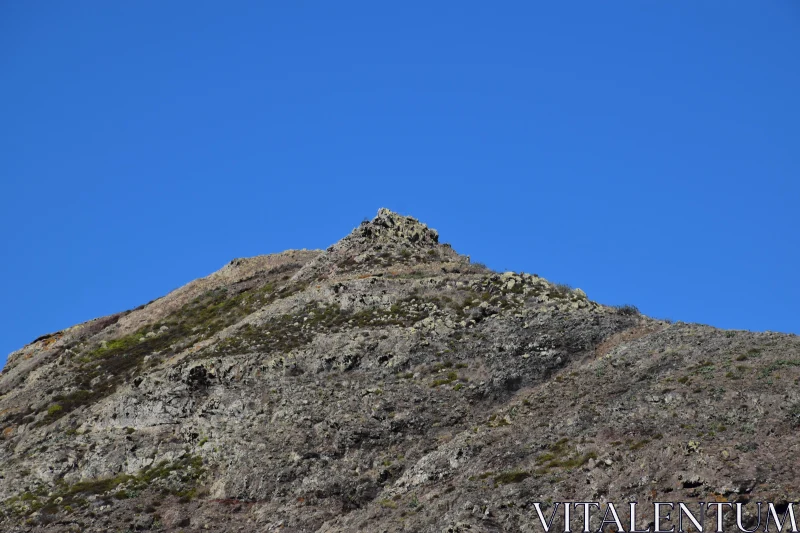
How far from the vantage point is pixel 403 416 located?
46469 mm

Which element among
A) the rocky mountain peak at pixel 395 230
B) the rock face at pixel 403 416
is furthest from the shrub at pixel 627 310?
the rocky mountain peak at pixel 395 230

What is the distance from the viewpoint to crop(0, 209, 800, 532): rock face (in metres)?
34.5

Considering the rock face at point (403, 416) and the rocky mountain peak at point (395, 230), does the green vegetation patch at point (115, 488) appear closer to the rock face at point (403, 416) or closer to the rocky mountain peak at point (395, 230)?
the rock face at point (403, 416)

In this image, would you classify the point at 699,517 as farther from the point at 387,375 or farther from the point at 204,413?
the point at 204,413

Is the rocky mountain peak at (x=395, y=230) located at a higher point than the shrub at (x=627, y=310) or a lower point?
higher

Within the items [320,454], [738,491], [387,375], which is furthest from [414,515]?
[387,375]

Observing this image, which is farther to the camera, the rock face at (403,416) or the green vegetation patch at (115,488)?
the green vegetation patch at (115,488)

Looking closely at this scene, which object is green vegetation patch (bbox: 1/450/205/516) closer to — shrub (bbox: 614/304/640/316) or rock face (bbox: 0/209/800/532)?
rock face (bbox: 0/209/800/532)

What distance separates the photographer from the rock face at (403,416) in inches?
1357

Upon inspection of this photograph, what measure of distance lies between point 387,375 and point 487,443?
11880mm

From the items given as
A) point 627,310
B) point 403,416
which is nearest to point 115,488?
point 403,416

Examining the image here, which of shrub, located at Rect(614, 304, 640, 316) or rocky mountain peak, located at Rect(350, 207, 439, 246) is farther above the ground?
rocky mountain peak, located at Rect(350, 207, 439, 246)

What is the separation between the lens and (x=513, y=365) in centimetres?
5022

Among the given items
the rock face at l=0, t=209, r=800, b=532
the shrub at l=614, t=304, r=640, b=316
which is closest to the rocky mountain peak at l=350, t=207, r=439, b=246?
the rock face at l=0, t=209, r=800, b=532
